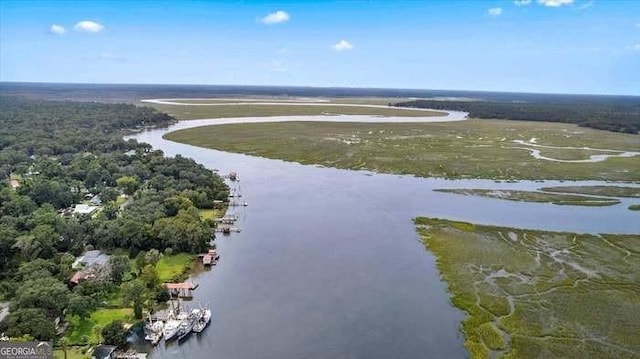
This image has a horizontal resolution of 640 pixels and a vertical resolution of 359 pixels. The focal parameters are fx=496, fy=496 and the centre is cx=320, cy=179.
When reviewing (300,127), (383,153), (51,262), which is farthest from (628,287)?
(300,127)

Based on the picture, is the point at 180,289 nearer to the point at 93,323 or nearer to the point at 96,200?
the point at 93,323

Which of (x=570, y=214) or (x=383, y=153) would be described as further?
(x=383, y=153)

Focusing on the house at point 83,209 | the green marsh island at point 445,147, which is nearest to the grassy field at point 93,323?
the house at point 83,209

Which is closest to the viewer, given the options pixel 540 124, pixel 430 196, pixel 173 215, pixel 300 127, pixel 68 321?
pixel 68 321

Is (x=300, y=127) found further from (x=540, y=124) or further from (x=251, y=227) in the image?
(x=251, y=227)

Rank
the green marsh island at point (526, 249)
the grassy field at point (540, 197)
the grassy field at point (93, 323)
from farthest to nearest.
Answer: the grassy field at point (540, 197) < the green marsh island at point (526, 249) < the grassy field at point (93, 323)

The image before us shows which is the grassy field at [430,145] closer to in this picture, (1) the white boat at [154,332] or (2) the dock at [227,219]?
(2) the dock at [227,219]
